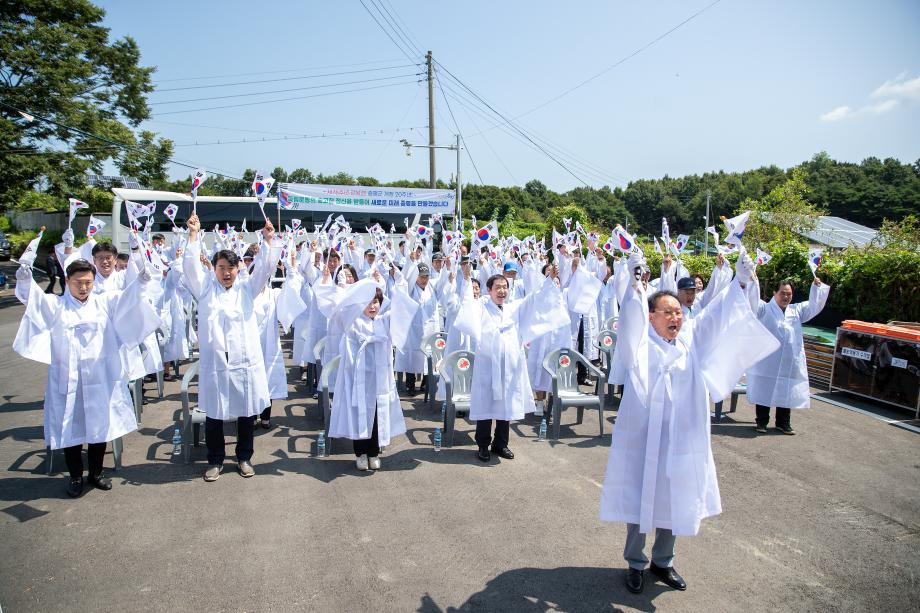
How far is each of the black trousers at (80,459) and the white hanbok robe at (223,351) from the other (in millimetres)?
973

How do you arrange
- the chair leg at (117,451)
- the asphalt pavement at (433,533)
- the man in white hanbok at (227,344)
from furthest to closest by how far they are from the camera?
the chair leg at (117,451)
the man in white hanbok at (227,344)
the asphalt pavement at (433,533)

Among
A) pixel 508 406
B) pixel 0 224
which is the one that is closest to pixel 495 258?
pixel 508 406

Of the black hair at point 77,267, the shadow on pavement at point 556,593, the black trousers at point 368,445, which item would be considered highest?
the black hair at point 77,267

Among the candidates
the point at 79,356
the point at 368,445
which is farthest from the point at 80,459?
the point at 368,445

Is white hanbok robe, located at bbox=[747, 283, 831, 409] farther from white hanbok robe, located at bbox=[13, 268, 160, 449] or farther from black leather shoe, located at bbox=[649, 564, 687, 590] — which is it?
white hanbok robe, located at bbox=[13, 268, 160, 449]

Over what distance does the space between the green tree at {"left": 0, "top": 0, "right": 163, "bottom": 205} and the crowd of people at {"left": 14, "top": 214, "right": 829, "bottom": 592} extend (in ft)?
57.7

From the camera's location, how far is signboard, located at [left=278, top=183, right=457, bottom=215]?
26.5 metres

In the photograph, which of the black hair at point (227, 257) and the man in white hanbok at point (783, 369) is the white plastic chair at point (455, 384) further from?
the man in white hanbok at point (783, 369)

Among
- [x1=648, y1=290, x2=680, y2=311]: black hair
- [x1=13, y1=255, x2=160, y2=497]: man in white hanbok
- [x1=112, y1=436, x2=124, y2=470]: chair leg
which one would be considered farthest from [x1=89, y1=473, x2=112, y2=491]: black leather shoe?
[x1=648, y1=290, x2=680, y2=311]: black hair

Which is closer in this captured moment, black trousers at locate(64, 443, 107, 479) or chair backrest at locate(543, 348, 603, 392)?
black trousers at locate(64, 443, 107, 479)

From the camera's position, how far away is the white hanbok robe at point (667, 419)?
354 cm

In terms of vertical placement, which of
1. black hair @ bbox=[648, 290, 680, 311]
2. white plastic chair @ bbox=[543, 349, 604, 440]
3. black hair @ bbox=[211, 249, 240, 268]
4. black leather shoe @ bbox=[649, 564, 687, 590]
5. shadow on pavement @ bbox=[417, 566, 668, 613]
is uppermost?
black hair @ bbox=[211, 249, 240, 268]

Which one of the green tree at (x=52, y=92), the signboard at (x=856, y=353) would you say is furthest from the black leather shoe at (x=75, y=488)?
the green tree at (x=52, y=92)

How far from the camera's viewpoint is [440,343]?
8.47m
